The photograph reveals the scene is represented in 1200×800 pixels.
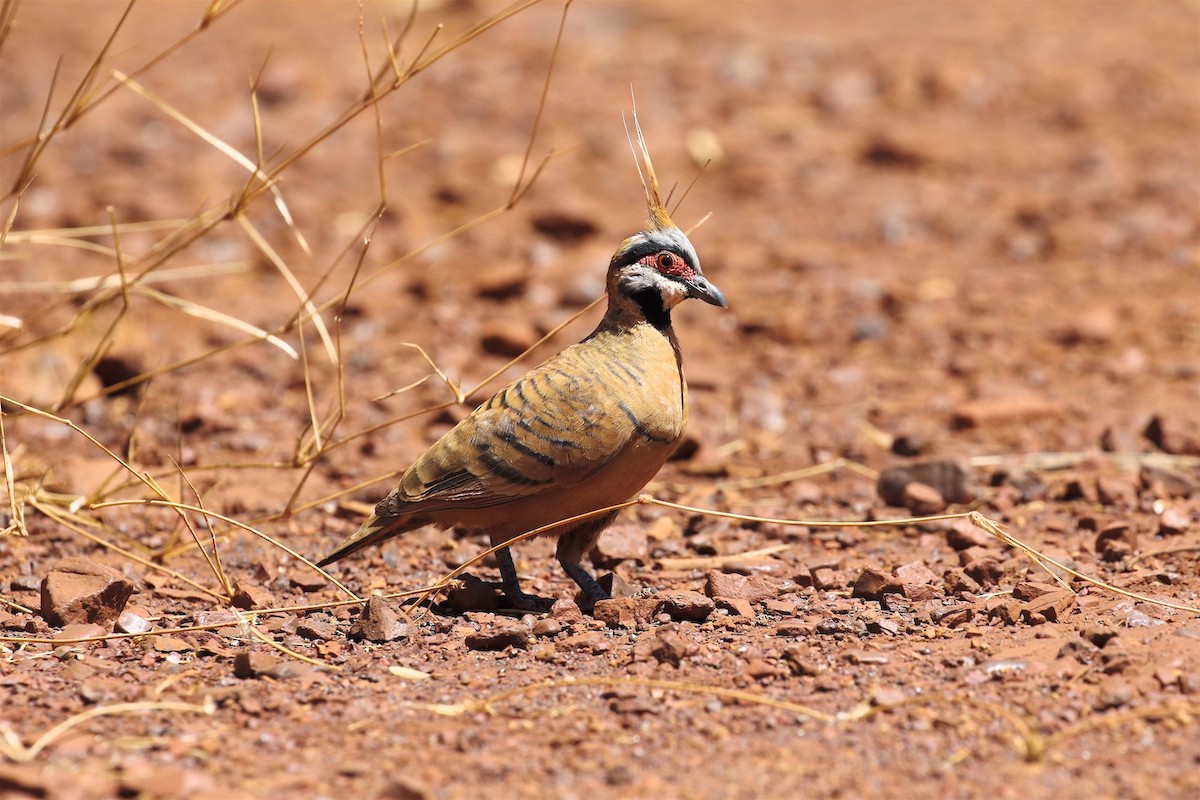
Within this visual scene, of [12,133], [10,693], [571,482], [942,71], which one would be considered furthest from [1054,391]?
[12,133]

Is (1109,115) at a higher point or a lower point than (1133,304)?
higher

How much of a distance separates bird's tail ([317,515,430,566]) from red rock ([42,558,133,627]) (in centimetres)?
69

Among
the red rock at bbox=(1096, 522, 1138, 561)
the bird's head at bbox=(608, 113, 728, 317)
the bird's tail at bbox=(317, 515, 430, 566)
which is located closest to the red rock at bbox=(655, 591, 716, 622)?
the bird's tail at bbox=(317, 515, 430, 566)

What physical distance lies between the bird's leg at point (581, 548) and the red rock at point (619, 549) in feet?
1.36

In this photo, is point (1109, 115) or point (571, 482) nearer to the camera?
point (571, 482)

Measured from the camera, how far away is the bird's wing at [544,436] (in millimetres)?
4469

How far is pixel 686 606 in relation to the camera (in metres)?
4.28

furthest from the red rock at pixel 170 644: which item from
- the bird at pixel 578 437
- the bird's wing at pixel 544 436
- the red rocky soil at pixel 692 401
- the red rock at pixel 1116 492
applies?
the red rock at pixel 1116 492

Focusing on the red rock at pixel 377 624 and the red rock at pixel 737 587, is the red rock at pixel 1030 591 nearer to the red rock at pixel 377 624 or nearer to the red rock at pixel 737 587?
the red rock at pixel 737 587

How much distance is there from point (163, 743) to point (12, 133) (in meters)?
8.36

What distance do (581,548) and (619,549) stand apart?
530 mm

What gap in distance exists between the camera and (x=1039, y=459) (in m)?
6.15

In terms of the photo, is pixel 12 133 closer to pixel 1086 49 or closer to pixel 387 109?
pixel 387 109

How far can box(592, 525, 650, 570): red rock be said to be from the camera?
5.20 meters
